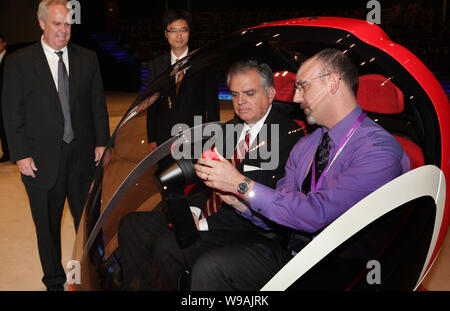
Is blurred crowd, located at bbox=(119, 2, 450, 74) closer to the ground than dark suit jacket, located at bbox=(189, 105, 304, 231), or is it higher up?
higher up

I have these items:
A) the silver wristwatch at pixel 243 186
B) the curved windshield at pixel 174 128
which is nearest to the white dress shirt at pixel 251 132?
the curved windshield at pixel 174 128

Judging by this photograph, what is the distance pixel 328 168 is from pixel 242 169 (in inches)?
13.9

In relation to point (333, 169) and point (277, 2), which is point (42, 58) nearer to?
point (333, 169)

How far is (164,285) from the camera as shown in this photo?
55.9 inches

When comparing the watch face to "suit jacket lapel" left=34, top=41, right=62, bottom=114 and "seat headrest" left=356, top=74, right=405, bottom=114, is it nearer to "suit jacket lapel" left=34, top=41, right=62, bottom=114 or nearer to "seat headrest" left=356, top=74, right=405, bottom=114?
"seat headrest" left=356, top=74, right=405, bottom=114

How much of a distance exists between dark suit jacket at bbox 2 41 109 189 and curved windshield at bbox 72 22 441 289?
1.78 ft

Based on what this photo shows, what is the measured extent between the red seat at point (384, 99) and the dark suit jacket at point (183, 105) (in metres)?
0.54

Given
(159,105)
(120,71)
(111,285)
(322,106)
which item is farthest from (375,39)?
(120,71)

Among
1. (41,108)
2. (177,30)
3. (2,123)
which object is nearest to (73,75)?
(41,108)

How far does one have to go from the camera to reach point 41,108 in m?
2.05

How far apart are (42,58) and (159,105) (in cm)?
71

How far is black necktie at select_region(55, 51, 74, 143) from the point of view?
2064mm

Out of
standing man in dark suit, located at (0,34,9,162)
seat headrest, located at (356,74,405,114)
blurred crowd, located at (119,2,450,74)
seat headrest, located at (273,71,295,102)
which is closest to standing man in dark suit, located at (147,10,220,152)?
seat headrest, located at (273,71,295,102)

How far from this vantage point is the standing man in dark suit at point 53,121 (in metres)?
2.02
